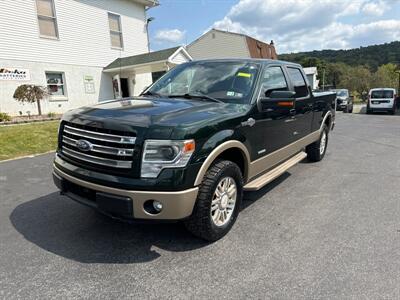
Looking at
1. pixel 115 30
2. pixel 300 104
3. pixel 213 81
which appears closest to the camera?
pixel 213 81

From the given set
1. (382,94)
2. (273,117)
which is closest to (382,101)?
(382,94)

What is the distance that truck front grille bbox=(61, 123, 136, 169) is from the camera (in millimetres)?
2686

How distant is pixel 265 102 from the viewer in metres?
3.73

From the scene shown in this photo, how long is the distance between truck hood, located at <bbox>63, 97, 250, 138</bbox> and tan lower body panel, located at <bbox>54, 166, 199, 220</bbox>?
54cm

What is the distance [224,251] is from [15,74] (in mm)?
13349

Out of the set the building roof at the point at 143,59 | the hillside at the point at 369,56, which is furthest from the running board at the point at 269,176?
the hillside at the point at 369,56

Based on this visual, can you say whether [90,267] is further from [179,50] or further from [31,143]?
[179,50]

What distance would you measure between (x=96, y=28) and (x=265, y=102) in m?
14.9

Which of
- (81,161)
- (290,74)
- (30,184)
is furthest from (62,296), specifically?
(290,74)

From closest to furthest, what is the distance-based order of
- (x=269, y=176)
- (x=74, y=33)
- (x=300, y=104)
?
(x=269, y=176)
(x=300, y=104)
(x=74, y=33)

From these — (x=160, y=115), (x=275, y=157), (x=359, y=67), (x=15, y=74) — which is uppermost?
(x=359, y=67)

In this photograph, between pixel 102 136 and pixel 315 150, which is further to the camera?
pixel 315 150

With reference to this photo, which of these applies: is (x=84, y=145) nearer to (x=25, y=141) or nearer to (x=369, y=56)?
(x=25, y=141)

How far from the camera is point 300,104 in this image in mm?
4961
